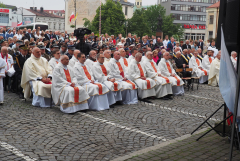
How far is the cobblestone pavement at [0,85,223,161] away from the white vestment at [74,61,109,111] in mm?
314

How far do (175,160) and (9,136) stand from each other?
3320mm

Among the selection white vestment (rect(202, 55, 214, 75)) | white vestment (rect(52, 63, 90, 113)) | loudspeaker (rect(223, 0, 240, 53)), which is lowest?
white vestment (rect(52, 63, 90, 113))

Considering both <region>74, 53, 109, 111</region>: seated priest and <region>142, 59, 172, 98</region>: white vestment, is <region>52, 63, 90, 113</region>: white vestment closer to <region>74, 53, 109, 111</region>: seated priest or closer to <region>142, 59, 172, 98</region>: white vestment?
<region>74, 53, 109, 111</region>: seated priest

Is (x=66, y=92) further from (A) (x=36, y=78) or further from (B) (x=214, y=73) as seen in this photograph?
(B) (x=214, y=73)

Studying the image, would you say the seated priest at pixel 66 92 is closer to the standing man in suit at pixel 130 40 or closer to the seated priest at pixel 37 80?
the seated priest at pixel 37 80

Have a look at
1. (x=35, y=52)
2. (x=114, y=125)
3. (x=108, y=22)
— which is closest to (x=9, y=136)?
(x=114, y=125)

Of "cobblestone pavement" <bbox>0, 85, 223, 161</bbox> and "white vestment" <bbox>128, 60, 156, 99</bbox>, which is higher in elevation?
"white vestment" <bbox>128, 60, 156, 99</bbox>

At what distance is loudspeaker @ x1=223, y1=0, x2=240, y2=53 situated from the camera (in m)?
5.14

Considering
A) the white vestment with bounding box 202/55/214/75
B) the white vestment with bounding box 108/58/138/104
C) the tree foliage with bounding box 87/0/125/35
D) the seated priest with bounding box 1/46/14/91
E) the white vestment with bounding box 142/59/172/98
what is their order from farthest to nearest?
the tree foliage with bounding box 87/0/125/35, the white vestment with bounding box 202/55/214/75, the white vestment with bounding box 142/59/172/98, the seated priest with bounding box 1/46/14/91, the white vestment with bounding box 108/58/138/104

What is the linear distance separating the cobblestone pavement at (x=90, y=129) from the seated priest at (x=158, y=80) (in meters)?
0.89

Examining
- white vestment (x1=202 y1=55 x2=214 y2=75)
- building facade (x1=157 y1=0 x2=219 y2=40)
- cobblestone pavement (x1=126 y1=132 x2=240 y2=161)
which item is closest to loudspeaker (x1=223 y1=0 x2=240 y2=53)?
cobblestone pavement (x1=126 y1=132 x2=240 y2=161)

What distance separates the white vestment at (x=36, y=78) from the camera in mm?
8953

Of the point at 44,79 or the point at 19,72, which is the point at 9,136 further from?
the point at 19,72

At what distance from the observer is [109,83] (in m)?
9.70
